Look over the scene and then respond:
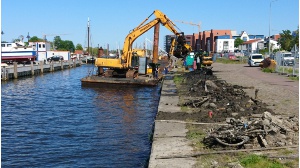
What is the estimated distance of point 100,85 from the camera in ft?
111

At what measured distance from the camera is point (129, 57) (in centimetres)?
3531

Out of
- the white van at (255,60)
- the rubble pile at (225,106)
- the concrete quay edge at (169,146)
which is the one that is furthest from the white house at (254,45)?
the concrete quay edge at (169,146)

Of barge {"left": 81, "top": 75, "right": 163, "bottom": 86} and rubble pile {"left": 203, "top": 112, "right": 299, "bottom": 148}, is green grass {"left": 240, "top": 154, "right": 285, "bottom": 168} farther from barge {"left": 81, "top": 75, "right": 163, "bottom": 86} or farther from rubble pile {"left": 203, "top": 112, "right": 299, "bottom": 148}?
barge {"left": 81, "top": 75, "right": 163, "bottom": 86}

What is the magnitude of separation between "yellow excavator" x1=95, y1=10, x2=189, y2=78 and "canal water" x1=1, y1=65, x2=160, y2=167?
7706 mm

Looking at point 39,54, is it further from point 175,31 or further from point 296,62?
point 296,62

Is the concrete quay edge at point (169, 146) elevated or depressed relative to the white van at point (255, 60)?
depressed

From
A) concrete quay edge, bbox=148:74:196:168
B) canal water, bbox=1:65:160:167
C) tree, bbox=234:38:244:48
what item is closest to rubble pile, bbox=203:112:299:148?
concrete quay edge, bbox=148:74:196:168

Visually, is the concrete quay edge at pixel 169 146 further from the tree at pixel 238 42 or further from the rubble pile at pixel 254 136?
the tree at pixel 238 42

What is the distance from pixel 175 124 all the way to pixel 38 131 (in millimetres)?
5507

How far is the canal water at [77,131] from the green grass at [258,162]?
2.98 metres

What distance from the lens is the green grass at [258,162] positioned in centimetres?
777

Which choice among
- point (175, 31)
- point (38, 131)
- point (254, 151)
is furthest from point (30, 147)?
point (175, 31)

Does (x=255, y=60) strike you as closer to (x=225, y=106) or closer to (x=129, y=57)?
(x=129, y=57)

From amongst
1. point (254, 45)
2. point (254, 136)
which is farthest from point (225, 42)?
point (254, 136)
